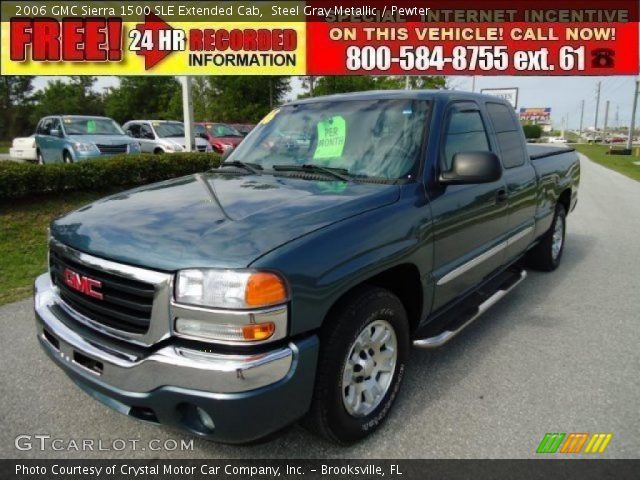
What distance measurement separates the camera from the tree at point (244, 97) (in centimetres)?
3894

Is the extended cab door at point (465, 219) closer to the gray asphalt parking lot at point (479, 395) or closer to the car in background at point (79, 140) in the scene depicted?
A: the gray asphalt parking lot at point (479, 395)

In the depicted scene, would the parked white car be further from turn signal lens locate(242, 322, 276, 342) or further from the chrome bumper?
turn signal lens locate(242, 322, 276, 342)

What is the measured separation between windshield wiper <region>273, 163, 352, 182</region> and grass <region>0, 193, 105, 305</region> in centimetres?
312

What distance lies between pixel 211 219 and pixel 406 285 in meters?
1.22

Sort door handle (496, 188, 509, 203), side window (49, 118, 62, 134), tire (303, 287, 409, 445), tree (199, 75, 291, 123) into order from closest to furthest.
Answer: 1. tire (303, 287, 409, 445)
2. door handle (496, 188, 509, 203)
3. side window (49, 118, 62, 134)
4. tree (199, 75, 291, 123)

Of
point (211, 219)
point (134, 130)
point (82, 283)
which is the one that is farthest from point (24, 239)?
point (134, 130)

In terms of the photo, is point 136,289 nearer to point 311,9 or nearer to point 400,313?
point 400,313

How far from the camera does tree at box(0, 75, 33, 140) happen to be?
1804 inches

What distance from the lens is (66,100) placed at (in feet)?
157

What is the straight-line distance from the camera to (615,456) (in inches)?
98.3

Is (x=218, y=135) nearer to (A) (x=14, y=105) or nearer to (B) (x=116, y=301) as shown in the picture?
(B) (x=116, y=301)

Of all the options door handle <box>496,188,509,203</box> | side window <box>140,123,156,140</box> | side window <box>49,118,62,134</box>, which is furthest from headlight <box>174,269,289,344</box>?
side window <box>140,123,156,140</box>

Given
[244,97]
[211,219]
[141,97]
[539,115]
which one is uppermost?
[539,115]

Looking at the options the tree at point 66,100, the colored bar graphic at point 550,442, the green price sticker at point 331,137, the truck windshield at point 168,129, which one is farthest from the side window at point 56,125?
the tree at point 66,100
